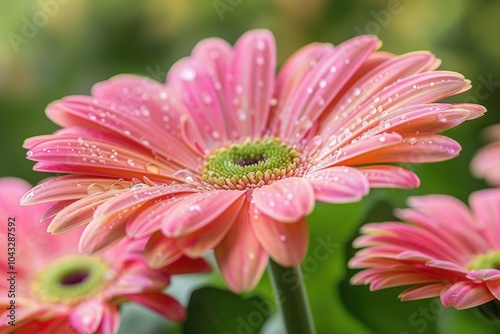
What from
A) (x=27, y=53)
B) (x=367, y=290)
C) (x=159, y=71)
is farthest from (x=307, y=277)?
(x=27, y=53)

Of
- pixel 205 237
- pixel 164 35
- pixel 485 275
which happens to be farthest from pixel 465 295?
pixel 164 35

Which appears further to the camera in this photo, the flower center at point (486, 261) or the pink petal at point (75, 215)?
the flower center at point (486, 261)

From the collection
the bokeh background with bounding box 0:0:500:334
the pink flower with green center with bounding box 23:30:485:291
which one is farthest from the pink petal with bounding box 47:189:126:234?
the bokeh background with bounding box 0:0:500:334

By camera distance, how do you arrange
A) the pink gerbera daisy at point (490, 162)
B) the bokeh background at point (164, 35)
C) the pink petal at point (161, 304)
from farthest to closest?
the bokeh background at point (164, 35), the pink gerbera daisy at point (490, 162), the pink petal at point (161, 304)

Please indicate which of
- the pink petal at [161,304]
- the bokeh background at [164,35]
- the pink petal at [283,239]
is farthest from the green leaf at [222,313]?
the bokeh background at [164,35]

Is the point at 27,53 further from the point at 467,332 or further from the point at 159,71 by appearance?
the point at 467,332

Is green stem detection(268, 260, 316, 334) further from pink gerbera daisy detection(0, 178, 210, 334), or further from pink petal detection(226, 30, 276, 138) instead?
pink petal detection(226, 30, 276, 138)

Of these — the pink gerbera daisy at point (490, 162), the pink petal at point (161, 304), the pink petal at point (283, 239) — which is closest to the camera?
the pink petal at point (283, 239)

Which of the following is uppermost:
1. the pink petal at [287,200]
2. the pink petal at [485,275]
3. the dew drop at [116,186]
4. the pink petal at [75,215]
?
the pink petal at [75,215]

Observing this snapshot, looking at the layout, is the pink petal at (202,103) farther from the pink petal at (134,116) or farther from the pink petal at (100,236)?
the pink petal at (100,236)
